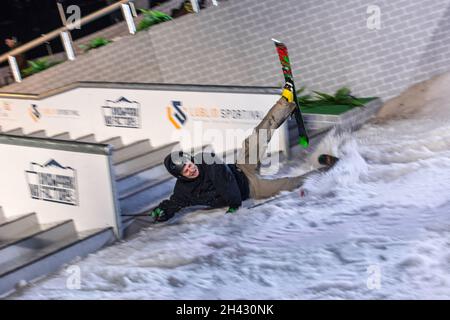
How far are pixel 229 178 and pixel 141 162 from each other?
8.48 ft

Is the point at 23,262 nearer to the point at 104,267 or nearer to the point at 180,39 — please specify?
the point at 104,267

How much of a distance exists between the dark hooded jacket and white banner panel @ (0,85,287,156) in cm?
145

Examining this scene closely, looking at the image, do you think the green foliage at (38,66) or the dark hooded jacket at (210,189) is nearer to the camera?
the dark hooded jacket at (210,189)

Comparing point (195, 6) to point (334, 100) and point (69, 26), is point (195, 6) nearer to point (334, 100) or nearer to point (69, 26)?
point (69, 26)

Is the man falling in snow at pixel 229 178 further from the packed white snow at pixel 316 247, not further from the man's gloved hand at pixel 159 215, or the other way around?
the packed white snow at pixel 316 247

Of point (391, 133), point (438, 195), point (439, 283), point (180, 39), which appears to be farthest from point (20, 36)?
point (439, 283)

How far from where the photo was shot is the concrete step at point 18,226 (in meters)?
8.13

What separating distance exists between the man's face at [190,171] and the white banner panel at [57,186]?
2.76 ft

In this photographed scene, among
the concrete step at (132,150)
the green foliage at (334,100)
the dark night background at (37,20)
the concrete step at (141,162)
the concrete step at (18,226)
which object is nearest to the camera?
the concrete step at (18,226)

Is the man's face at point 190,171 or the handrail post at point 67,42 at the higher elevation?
the handrail post at point 67,42
